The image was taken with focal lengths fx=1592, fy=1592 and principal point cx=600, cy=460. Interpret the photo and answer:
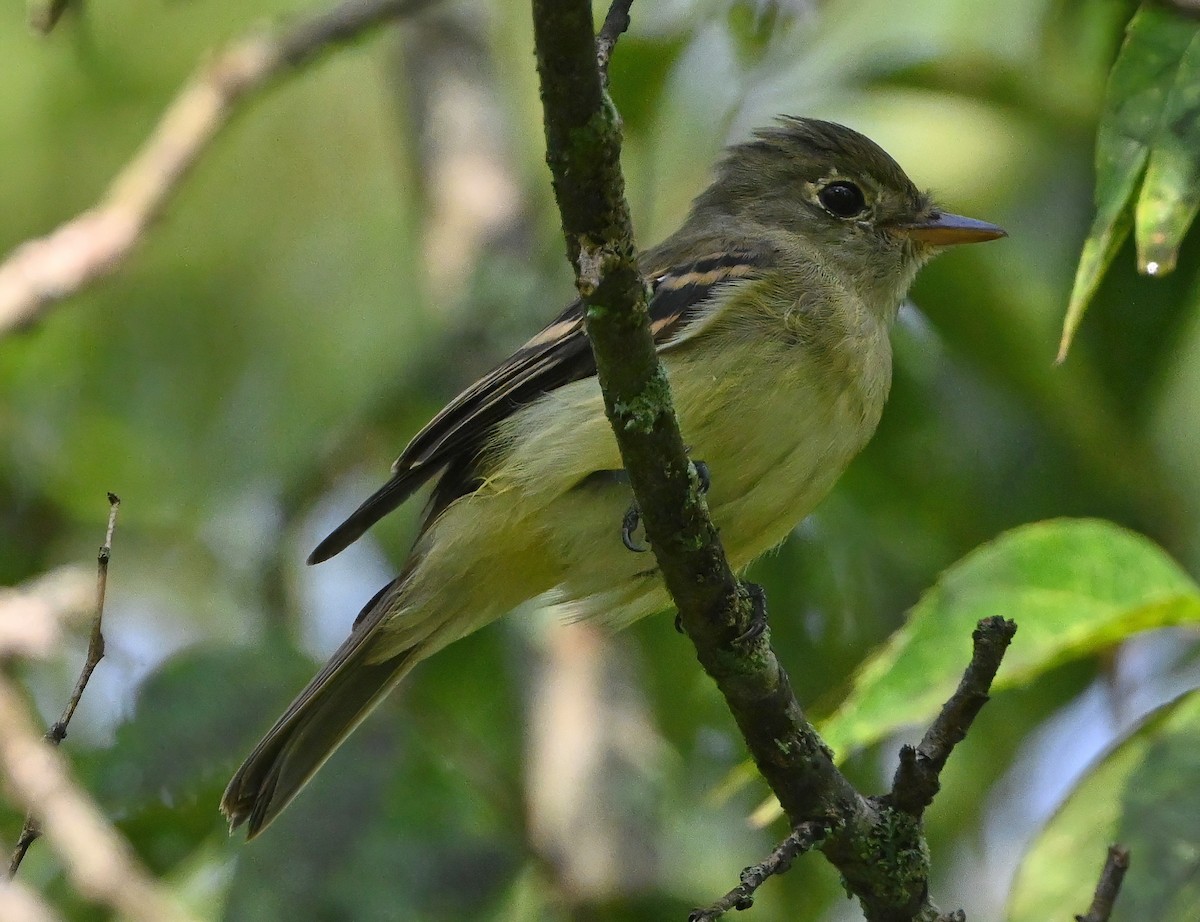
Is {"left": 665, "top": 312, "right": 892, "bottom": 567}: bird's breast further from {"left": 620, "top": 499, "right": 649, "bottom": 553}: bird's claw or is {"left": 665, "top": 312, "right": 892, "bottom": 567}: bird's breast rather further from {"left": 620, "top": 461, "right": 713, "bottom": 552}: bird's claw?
{"left": 620, "top": 499, "right": 649, "bottom": 553}: bird's claw

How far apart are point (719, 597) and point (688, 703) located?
94.5 inches

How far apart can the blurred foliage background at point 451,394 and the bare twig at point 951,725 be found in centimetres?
37

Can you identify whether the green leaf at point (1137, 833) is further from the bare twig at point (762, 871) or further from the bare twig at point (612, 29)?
the bare twig at point (612, 29)

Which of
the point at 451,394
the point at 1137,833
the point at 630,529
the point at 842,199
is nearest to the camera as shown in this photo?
the point at 1137,833

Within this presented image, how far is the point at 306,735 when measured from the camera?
422 cm

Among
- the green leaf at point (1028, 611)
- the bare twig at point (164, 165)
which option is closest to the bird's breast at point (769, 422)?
the green leaf at point (1028, 611)

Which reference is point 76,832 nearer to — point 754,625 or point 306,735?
point 306,735

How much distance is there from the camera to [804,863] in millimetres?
5086

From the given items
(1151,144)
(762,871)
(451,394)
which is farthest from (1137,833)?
(451,394)

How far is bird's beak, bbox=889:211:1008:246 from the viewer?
4746mm

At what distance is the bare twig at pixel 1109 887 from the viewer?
270 cm

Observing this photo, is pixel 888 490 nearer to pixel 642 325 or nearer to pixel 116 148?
pixel 642 325

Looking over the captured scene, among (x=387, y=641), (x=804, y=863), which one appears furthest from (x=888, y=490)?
(x=387, y=641)

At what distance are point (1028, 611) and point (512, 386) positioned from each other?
1.49 meters
